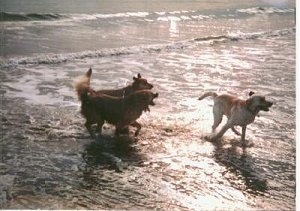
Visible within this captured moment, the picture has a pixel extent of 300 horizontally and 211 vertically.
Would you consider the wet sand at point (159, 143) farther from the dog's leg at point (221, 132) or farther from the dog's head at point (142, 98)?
the dog's head at point (142, 98)

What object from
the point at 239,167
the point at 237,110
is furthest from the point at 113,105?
the point at 239,167

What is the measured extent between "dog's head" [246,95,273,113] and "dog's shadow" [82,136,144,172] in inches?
38.4

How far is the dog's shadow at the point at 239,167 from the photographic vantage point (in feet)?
11.6

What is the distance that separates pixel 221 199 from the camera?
343cm

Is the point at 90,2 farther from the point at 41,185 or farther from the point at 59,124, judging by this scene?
the point at 41,185

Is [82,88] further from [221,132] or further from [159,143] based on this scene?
[221,132]

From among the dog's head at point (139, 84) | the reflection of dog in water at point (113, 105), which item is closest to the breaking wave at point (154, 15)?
the dog's head at point (139, 84)

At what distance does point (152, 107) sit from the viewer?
4.64m

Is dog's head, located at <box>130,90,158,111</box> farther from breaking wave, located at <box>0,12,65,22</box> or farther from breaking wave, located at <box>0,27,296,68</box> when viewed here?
breaking wave, located at <box>0,27,296,68</box>

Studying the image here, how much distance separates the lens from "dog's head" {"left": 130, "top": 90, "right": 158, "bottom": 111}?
4.10m

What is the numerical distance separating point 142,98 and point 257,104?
939mm

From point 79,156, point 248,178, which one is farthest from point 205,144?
point 79,156

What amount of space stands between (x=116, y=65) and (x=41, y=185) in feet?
7.39

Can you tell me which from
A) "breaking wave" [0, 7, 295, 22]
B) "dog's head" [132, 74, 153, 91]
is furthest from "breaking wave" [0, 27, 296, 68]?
"dog's head" [132, 74, 153, 91]
